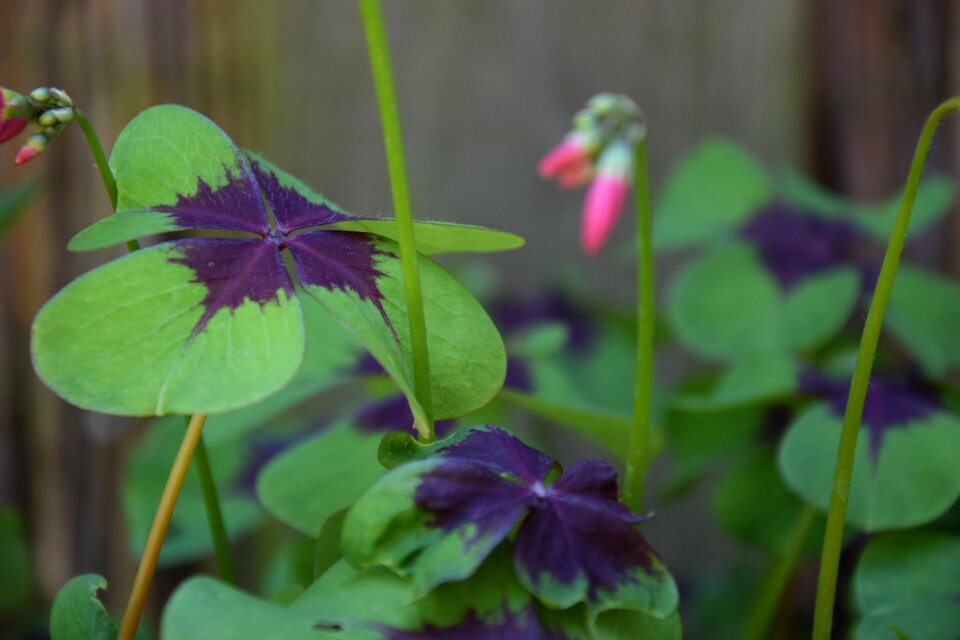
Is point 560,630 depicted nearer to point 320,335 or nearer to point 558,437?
point 320,335

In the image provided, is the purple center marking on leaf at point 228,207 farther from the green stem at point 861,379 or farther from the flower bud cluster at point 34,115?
the green stem at point 861,379

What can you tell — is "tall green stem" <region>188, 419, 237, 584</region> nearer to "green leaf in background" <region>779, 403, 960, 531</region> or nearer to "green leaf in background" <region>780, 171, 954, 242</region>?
"green leaf in background" <region>779, 403, 960, 531</region>

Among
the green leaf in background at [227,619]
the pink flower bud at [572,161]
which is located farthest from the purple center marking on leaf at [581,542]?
the pink flower bud at [572,161]

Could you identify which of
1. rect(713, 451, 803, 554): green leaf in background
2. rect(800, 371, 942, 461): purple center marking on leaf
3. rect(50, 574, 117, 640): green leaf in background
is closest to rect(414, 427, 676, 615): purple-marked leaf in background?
rect(50, 574, 117, 640): green leaf in background

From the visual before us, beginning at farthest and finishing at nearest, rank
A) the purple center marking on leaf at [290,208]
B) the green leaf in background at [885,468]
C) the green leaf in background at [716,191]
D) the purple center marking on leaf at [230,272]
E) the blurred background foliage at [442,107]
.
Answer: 1. the blurred background foliage at [442,107]
2. the green leaf in background at [716,191]
3. the green leaf in background at [885,468]
4. the purple center marking on leaf at [290,208]
5. the purple center marking on leaf at [230,272]

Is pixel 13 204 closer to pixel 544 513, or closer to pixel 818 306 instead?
pixel 544 513

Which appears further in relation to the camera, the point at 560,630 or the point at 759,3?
the point at 759,3

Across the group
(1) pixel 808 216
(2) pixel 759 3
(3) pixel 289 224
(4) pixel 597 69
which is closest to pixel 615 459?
(1) pixel 808 216

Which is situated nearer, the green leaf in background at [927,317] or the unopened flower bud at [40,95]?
the unopened flower bud at [40,95]
